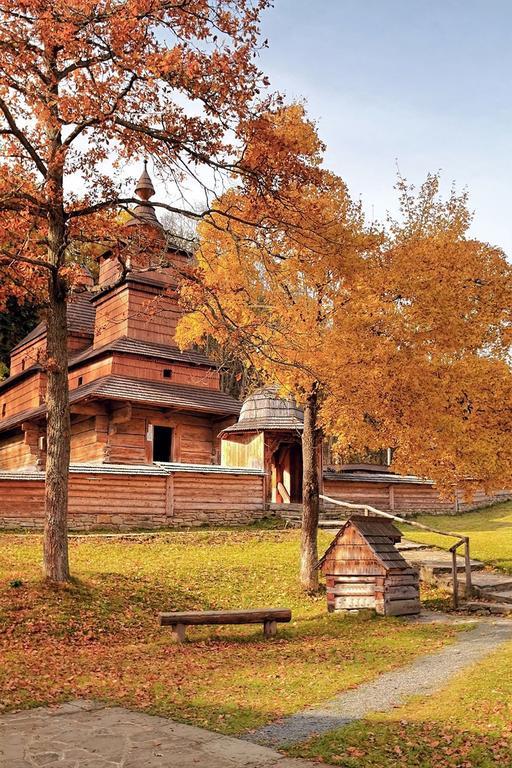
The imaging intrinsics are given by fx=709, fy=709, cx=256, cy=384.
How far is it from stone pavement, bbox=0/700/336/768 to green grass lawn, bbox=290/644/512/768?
1.62ft

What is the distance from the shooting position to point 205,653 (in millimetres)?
10242

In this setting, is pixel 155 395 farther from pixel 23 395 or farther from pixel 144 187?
pixel 23 395

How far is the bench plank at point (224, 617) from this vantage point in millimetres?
10672

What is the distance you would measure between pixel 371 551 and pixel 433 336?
4.05 m

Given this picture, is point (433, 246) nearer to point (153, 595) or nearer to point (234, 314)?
point (234, 314)

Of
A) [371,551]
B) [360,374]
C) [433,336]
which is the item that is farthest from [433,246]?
[371,551]

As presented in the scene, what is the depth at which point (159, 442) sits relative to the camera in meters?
33.8

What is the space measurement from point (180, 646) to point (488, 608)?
615 centimetres

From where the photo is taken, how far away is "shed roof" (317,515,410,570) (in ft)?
42.3

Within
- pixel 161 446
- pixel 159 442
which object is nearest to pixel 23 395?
pixel 159 442

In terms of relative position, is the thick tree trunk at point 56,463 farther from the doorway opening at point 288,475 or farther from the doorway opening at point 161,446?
the doorway opening at point 161,446

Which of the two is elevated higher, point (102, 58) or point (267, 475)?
point (102, 58)

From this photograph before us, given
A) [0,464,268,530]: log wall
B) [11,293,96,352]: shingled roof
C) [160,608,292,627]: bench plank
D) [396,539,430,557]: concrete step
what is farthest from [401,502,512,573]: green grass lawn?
[11,293,96,352]: shingled roof

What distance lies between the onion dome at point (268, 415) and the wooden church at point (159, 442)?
1.6 inches
